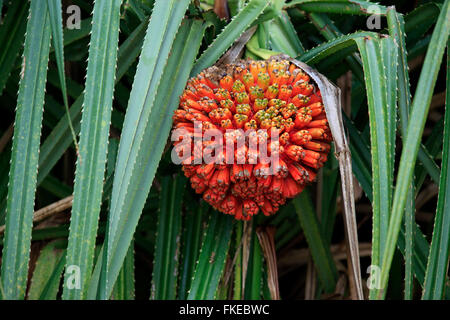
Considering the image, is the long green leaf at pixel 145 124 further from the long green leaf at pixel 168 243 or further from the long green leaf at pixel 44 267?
the long green leaf at pixel 44 267

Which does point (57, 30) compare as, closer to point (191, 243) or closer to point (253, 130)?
point (253, 130)

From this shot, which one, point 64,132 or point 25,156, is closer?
point 25,156

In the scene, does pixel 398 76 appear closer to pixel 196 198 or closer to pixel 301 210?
pixel 301 210

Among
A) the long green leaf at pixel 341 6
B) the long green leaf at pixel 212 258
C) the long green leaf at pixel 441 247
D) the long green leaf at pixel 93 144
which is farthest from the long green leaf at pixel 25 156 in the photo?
the long green leaf at pixel 441 247

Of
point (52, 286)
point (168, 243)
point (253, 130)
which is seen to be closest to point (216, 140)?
point (253, 130)
